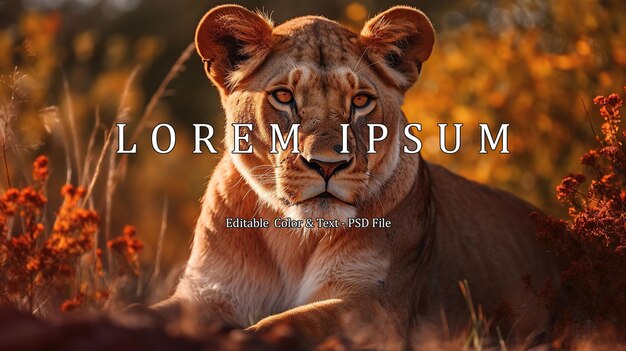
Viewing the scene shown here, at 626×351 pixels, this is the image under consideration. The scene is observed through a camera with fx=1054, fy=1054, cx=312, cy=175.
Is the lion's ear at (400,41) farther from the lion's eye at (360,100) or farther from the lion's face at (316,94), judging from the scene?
the lion's eye at (360,100)

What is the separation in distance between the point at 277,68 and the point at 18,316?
7.33 ft

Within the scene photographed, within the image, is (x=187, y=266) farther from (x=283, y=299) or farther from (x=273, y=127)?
(x=273, y=127)

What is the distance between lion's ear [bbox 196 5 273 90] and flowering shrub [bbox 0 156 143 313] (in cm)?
91

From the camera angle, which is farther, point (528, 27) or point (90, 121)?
point (90, 121)

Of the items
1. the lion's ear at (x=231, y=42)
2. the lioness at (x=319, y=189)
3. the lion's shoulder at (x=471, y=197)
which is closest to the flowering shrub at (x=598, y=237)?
the lioness at (x=319, y=189)

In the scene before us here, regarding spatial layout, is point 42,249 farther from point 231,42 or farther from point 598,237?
point 598,237

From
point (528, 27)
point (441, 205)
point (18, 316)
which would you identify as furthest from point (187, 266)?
point (528, 27)

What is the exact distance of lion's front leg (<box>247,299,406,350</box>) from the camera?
435 cm

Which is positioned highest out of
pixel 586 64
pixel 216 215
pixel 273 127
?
pixel 586 64

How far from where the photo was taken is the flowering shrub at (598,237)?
185 inches

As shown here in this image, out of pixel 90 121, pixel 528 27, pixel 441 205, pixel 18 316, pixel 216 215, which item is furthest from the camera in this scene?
pixel 90 121

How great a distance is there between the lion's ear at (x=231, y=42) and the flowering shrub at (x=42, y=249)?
2.98ft

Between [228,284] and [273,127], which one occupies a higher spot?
[273,127]

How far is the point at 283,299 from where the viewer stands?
513 centimetres
